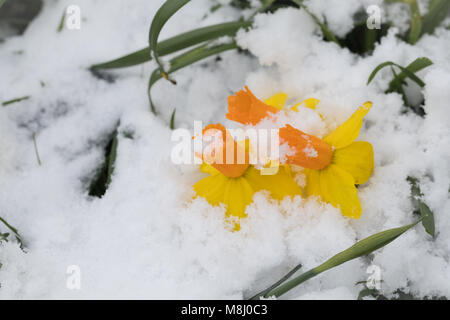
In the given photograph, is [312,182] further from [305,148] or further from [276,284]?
[276,284]

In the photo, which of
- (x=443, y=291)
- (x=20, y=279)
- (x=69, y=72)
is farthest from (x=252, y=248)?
(x=69, y=72)

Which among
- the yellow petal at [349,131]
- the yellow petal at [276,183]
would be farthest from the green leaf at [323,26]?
the yellow petal at [276,183]

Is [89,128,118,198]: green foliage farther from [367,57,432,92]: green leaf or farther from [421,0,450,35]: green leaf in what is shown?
[421,0,450,35]: green leaf

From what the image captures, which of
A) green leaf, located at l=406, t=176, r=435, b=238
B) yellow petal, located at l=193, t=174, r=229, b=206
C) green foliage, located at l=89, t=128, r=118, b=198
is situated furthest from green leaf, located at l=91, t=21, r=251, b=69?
green leaf, located at l=406, t=176, r=435, b=238

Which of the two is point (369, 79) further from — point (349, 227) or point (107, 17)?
point (107, 17)

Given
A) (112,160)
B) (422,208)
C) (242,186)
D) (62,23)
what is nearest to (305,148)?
(242,186)

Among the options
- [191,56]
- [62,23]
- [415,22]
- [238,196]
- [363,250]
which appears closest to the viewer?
[363,250]

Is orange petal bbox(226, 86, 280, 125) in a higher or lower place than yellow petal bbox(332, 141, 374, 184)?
higher
